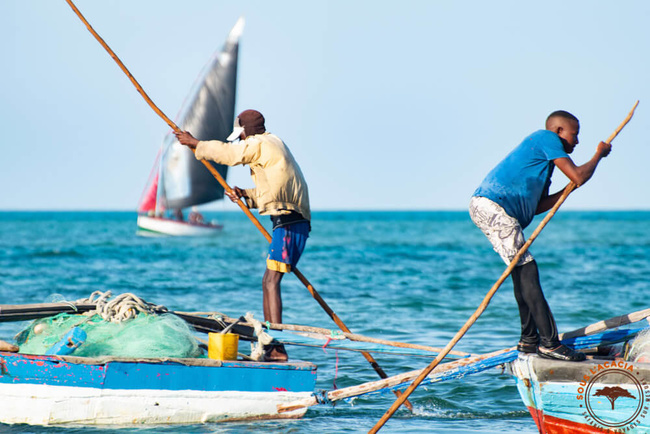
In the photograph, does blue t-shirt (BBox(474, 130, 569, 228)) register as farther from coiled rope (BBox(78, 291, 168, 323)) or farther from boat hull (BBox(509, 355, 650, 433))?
coiled rope (BBox(78, 291, 168, 323))

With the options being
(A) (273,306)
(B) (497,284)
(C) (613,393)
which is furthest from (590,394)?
(A) (273,306)

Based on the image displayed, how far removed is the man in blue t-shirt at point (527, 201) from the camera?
473cm

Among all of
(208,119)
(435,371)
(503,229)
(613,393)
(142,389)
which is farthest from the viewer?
(208,119)

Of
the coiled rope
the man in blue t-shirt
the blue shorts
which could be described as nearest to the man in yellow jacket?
the blue shorts

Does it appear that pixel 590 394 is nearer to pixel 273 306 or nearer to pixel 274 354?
pixel 274 354

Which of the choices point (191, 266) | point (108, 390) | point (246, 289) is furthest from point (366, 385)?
point (191, 266)

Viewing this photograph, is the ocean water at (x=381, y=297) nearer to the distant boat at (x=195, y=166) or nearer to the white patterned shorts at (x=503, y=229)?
the white patterned shorts at (x=503, y=229)

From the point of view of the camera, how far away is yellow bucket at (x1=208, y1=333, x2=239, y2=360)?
5.42m

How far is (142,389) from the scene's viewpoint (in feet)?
17.1

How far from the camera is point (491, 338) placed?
981 centimetres

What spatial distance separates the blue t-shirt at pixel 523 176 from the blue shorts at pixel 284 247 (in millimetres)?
1573

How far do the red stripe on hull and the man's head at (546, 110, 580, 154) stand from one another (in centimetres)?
174

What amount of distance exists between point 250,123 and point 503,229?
6.93 feet

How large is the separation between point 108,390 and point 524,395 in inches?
110
